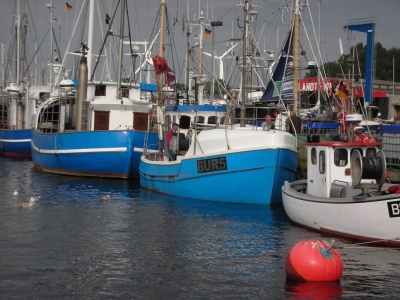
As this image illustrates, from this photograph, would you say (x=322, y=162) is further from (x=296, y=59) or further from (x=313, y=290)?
(x=296, y=59)

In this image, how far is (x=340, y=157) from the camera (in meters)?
16.1

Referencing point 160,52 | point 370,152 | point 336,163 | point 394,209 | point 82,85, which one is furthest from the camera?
point 82,85

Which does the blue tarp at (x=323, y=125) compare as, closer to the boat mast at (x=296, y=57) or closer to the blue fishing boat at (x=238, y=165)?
the boat mast at (x=296, y=57)

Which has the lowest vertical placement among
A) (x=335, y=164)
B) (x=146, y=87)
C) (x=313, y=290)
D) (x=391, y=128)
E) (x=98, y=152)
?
(x=313, y=290)

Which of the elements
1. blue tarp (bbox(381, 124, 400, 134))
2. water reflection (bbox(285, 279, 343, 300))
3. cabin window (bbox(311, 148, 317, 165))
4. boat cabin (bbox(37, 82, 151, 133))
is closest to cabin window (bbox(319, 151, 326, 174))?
cabin window (bbox(311, 148, 317, 165))

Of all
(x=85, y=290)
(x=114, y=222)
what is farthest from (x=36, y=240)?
(x=85, y=290)

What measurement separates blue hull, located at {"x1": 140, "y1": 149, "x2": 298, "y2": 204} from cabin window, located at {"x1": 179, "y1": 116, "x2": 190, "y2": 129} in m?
5.47

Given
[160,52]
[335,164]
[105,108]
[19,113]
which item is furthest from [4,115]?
[335,164]

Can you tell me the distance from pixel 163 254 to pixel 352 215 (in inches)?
163

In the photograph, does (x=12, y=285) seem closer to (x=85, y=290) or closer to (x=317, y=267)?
(x=85, y=290)

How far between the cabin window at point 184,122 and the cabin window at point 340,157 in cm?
1130

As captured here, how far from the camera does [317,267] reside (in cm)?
1125

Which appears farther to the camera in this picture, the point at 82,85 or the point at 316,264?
the point at 82,85

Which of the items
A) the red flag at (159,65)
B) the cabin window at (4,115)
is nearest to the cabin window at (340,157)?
the red flag at (159,65)
